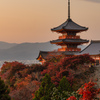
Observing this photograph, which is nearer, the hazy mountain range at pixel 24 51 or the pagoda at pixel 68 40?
the pagoda at pixel 68 40

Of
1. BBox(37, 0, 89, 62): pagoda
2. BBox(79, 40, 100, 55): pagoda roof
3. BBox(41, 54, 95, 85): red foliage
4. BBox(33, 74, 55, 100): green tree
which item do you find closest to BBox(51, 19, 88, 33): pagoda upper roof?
BBox(37, 0, 89, 62): pagoda

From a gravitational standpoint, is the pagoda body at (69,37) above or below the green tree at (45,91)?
above

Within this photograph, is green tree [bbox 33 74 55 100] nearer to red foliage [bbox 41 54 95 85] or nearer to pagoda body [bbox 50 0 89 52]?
red foliage [bbox 41 54 95 85]

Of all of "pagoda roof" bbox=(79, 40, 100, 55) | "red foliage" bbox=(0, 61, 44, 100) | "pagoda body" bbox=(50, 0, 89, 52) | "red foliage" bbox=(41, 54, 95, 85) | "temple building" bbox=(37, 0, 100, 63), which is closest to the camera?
"red foliage" bbox=(0, 61, 44, 100)

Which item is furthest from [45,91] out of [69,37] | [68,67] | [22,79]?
[69,37]

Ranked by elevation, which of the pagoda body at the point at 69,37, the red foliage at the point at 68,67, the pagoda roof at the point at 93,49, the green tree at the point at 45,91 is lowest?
the green tree at the point at 45,91

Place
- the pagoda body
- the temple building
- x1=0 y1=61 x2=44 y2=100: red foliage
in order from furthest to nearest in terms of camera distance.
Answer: the pagoda body < the temple building < x1=0 y1=61 x2=44 y2=100: red foliage

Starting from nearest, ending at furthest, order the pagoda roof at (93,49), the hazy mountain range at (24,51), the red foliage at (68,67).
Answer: the red foliage at (68,67), the pagoda roof at (93,49), the hazy mountain range at (24,51)

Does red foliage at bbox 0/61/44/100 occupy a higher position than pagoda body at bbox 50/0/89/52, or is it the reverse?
pagoda body at bbox 50/0/89/52

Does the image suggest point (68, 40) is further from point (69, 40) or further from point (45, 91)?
point (45, 91)

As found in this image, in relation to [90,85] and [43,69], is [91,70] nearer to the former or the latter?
[43,69]

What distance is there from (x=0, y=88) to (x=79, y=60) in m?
11.4

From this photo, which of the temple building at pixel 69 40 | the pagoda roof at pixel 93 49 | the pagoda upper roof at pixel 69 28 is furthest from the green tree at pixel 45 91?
the pagoda upper roof at pixel 69 28

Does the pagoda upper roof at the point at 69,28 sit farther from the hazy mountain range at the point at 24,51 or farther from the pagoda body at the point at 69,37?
the hazy mountain range at the point at 24,51
